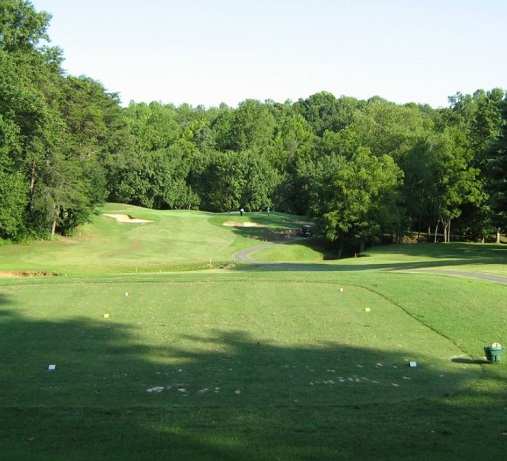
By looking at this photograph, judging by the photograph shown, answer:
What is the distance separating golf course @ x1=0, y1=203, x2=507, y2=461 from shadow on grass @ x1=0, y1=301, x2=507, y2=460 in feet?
0.13

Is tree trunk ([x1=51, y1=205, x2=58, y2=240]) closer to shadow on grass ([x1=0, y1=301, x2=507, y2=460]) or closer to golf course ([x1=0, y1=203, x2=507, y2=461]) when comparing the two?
golf course ([x1=0, y1=203, x2=507, y2=461])

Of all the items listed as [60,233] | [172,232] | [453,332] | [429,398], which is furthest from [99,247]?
[429,398]

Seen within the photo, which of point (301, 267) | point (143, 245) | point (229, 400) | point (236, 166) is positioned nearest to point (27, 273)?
point (301, 267)

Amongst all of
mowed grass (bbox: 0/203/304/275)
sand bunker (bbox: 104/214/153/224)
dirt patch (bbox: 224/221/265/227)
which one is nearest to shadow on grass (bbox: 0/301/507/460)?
A: mowed grass (bbox: 0/203/304/275)

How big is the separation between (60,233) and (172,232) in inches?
532

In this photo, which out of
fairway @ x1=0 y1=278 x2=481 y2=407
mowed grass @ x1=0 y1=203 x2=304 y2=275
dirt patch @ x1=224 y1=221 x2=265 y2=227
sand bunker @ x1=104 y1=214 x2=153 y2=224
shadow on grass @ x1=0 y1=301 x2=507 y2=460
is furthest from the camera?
dirt patch @ x1=224 y1=221 x2=265 y2=227

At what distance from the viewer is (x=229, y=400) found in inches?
374

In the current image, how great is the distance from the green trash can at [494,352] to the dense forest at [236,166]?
35.0m

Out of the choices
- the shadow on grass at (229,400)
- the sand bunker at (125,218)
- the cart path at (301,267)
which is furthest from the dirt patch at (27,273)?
the sand bunker at (125,218)

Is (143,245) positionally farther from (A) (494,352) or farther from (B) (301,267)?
(A) (494,352)

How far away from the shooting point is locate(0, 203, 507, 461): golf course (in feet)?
24.0

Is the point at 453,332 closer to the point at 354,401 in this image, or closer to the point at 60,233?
the point at 354,401

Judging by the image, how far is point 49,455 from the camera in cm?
659

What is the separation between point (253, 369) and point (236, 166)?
9670 centimetres
